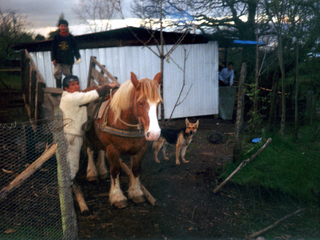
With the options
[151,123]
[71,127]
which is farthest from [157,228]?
[71,127]

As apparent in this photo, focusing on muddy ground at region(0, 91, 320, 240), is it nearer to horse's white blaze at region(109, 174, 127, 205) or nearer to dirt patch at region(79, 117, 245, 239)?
dirt patch at region(79, 117, 245, 239)

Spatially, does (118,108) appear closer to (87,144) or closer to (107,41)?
(87,144)

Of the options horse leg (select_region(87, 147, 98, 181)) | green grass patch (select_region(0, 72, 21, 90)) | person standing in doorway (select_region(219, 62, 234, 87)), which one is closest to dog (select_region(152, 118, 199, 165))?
horse leg (select_region(87, 147, 98, 181))

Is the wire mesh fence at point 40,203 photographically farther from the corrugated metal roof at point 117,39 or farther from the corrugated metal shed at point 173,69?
the corrugated metal shed at point 173,69

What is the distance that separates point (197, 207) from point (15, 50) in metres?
6.91

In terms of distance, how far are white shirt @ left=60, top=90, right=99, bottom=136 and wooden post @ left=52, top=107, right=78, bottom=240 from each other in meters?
0.69

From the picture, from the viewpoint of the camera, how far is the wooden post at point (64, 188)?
3303mm

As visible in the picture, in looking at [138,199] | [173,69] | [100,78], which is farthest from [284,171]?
[173,69]

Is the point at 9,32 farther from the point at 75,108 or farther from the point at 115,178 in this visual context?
the point at 115,178

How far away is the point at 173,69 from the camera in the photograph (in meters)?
8.59

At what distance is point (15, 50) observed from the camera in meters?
7.53

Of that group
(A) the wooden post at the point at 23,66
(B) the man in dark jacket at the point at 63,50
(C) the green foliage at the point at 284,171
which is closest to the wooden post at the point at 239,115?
(C) the green foliage at the point at 284,171

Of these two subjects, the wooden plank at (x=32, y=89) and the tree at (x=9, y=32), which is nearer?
the tree at (x=9, y=32)

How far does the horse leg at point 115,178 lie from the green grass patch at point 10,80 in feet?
16.0
